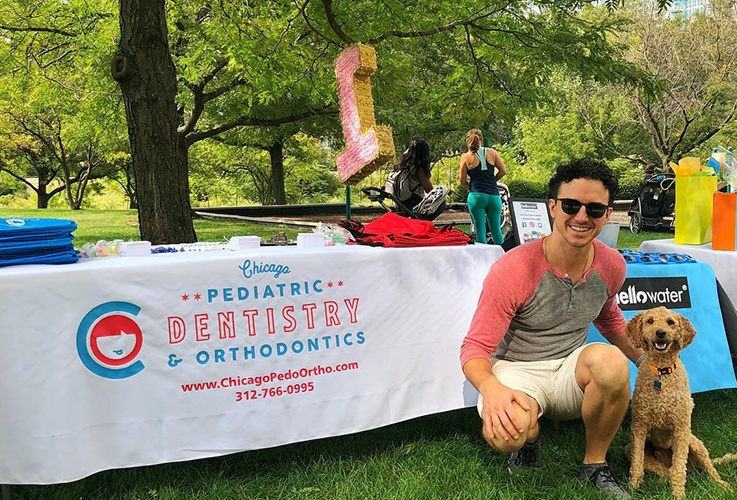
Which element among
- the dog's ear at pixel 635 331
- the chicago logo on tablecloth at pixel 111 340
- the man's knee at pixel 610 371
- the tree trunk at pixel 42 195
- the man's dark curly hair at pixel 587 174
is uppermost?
the tree trunk at pixel 42 195

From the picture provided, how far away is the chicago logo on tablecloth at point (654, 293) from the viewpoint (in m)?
3.46

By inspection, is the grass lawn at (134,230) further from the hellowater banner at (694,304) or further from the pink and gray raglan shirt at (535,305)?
the pink and gray raglan shirt at (535,305)

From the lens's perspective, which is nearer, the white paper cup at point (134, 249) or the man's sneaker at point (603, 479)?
the man's sneaker at point (603, 479)

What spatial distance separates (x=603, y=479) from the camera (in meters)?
2.67

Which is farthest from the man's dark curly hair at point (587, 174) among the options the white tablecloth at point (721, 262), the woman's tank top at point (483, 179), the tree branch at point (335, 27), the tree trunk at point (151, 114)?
the woman's tank top at point (483, 179)

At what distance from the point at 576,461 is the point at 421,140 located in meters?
2.80

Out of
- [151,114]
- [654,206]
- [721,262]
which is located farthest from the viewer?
[654,206]

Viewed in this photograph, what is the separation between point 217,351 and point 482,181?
18.6 ft

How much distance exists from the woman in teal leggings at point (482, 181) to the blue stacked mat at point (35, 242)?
5.52 m

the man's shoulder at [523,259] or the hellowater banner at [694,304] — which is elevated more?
the man's shoulder at [523,259]

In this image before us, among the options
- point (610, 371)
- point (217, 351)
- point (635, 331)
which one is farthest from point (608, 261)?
point (217, 351)

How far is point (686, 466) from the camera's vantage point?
9.25 ft

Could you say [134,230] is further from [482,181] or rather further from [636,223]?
[636,223]

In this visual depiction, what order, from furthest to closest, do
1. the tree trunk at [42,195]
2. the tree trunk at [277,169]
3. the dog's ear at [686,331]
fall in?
the tree trunk at [42,195]
the tree trunk at [277,169]
the dog's ear at [686,331]
